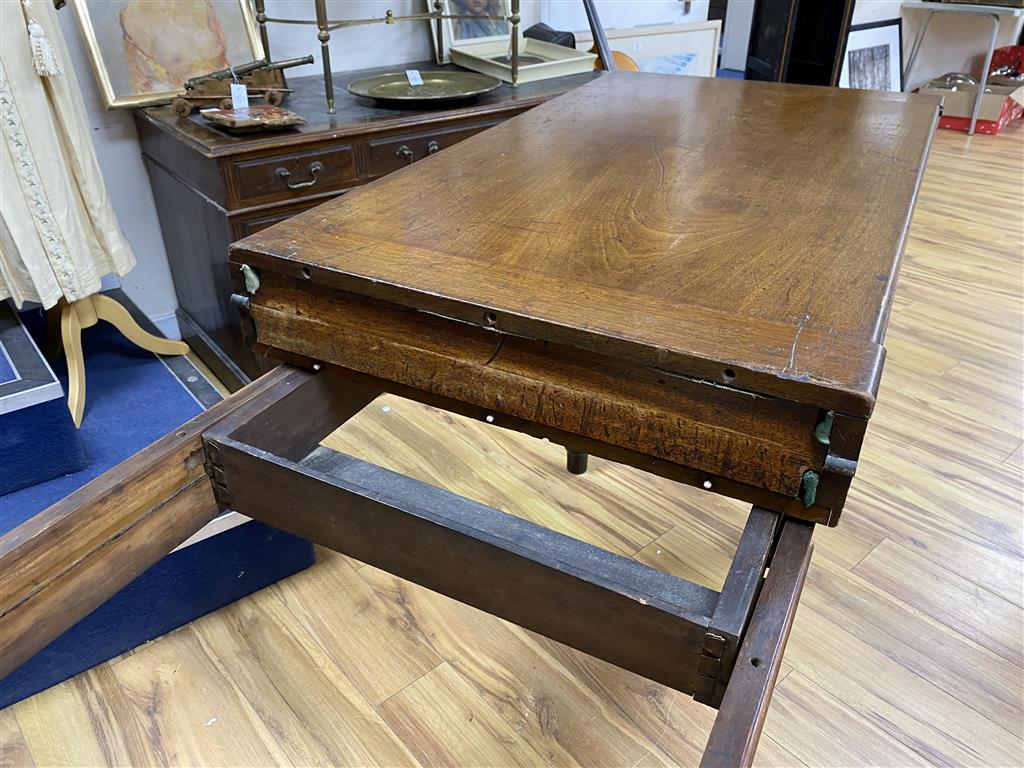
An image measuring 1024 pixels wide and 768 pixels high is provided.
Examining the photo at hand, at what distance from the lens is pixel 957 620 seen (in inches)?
59.7

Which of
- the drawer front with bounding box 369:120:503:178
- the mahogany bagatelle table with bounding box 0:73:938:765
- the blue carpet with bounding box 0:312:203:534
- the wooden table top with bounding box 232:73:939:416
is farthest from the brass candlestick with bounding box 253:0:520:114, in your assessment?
the mahogany bagatelle table with bounding box 0:73:938:765

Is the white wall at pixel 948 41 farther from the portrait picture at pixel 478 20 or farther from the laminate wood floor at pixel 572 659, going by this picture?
the laminate wood floor at pixel 572 659

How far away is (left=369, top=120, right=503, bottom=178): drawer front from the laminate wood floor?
0.66 meters

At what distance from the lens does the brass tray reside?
2017 mm

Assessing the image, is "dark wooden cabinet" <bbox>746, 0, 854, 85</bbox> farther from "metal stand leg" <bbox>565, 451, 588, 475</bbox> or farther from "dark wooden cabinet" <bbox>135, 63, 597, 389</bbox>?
"metal stand leg" <bbox>565, 451, 588, 475</bbox>

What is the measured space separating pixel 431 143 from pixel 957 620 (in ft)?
5.13

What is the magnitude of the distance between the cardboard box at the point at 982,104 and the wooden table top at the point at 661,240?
385 cm

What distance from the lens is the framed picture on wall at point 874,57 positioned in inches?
179

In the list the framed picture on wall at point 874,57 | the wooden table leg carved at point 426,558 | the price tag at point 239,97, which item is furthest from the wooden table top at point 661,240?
the framed picture on wall at point 874,57

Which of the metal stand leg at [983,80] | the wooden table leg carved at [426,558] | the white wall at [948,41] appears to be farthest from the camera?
the white wall at [948,41]

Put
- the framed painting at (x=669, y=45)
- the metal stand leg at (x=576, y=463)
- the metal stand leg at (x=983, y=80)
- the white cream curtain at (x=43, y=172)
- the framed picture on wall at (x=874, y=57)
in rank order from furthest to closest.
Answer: the framed picture on wall at (x=874, y=57)
the metal stand leg at (x=983, y=80)
the framed painting at (x=669, y=45)
the metal stand leg at (x=576, y=463)
the white cream curtain at (x=43, y=172)

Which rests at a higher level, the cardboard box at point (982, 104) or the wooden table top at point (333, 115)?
the wooden table top at point (333, 115)

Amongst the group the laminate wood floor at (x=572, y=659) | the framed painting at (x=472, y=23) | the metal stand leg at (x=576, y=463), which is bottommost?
the laminate wood floor at (x=572, y=659)

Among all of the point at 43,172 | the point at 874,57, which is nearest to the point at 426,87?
the point at 43,172
